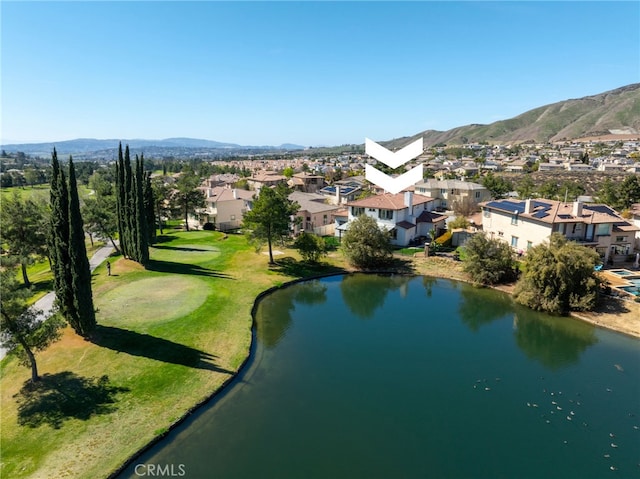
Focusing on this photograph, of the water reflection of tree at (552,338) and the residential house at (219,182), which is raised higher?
the residential house at (219,182)

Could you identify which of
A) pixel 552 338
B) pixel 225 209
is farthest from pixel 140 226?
pixel 552 338

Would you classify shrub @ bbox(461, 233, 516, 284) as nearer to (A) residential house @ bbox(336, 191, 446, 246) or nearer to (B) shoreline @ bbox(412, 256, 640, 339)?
(B) shoreline @ bbox(412, 256, 640, 339)

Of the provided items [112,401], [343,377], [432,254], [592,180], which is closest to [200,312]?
[112,401]

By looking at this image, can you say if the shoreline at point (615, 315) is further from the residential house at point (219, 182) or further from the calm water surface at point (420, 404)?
the residential house at point (219, 182)

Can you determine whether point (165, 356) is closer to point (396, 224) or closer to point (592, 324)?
point (592, 324)

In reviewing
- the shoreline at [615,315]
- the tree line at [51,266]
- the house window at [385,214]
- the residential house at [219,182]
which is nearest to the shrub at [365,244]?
the house window at [385,214]

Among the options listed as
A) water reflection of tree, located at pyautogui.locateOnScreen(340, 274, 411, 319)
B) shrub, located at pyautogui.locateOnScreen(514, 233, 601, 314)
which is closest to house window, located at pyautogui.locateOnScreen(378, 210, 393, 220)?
water reflection of tree, located at pyautogui.locateOnScreen(340, 274, 411, 319)
